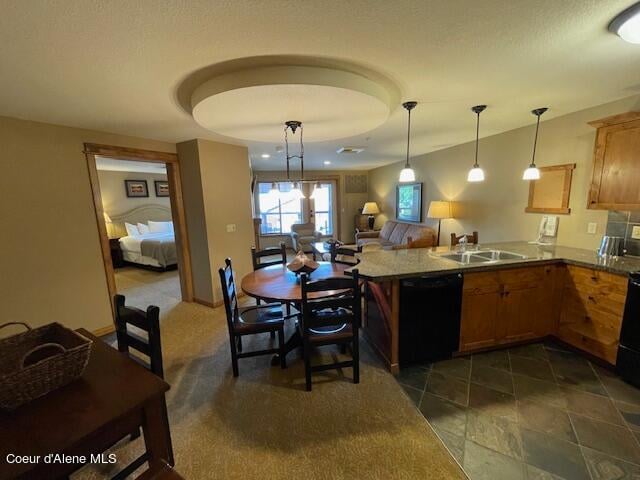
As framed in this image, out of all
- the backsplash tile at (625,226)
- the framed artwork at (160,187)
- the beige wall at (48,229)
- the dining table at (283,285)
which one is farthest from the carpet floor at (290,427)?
the framed artwork at (160,187)

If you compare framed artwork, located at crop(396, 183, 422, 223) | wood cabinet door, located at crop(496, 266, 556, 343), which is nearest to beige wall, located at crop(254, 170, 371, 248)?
framed artwork, located at crop(396, 183, 422, 223)

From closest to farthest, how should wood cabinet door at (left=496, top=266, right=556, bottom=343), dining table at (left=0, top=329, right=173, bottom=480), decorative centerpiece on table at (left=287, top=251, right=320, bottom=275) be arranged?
dining table at (left=0, top=329, right=173, bottom=480), wood cabinet door at (left=496, top=266, right=556, bottom=343), decorative centerpiece on table at (left=287, top=251, right=320, bottom=275)

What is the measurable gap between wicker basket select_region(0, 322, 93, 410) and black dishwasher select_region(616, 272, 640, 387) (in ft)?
11.2

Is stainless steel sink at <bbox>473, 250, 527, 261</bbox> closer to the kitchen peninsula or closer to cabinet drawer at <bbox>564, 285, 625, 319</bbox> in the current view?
the kitchen peninsula

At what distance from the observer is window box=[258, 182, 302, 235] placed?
8070 mm

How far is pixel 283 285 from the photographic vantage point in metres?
2.49

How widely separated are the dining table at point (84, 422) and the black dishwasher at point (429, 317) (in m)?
1.80

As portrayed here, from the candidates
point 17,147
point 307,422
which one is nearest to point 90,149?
point 17,147

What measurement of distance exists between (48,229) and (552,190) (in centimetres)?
531

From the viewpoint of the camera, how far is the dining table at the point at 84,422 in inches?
33.5

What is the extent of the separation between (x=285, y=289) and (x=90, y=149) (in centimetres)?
261

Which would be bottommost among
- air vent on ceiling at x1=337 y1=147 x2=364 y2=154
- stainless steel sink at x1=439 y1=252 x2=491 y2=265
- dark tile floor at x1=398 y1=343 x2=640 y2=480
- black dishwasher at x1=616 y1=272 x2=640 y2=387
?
dark tile floor at x1=398 y1=343 x2=640 y2=480

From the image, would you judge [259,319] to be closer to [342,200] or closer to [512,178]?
[512,178]

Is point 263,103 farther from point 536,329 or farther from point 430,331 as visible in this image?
point 536,329
